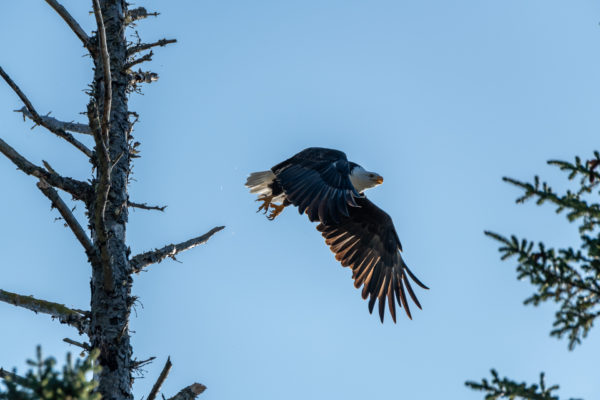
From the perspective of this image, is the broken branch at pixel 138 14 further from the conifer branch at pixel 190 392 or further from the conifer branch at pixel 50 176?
the conifer branch at pixel 190 392

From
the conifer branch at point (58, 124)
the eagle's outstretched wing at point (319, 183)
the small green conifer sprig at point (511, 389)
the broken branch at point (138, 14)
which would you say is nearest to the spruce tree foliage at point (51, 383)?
the small green conifer sprig at point (511, 389)

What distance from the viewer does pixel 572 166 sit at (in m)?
3.88

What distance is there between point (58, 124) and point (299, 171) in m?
3.68

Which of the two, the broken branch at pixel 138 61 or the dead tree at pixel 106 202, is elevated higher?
the broken branch at pixel 138 61

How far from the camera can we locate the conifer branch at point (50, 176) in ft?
17.6

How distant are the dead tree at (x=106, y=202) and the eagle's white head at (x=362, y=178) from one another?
3.94 meters

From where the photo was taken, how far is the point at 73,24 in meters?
5.90

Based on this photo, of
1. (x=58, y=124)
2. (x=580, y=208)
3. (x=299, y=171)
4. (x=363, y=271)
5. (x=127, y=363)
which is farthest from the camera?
(x=363, y=271)

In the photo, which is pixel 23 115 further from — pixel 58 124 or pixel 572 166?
pixel 572 166

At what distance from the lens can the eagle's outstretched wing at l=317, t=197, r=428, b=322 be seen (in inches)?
392

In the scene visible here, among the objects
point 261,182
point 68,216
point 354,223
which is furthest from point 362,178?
point 68,216

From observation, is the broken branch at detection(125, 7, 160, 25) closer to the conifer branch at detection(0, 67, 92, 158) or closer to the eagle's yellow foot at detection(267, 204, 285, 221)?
the conifer branch at detection(0, 67, 92, 158)

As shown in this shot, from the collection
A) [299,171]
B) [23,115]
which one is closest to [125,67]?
[23,115]

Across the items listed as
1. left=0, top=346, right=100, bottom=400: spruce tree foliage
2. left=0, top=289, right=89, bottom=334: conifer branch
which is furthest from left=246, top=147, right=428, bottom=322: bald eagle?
left=0, top=346, right=100, bottom=400: spruce tree foliage
